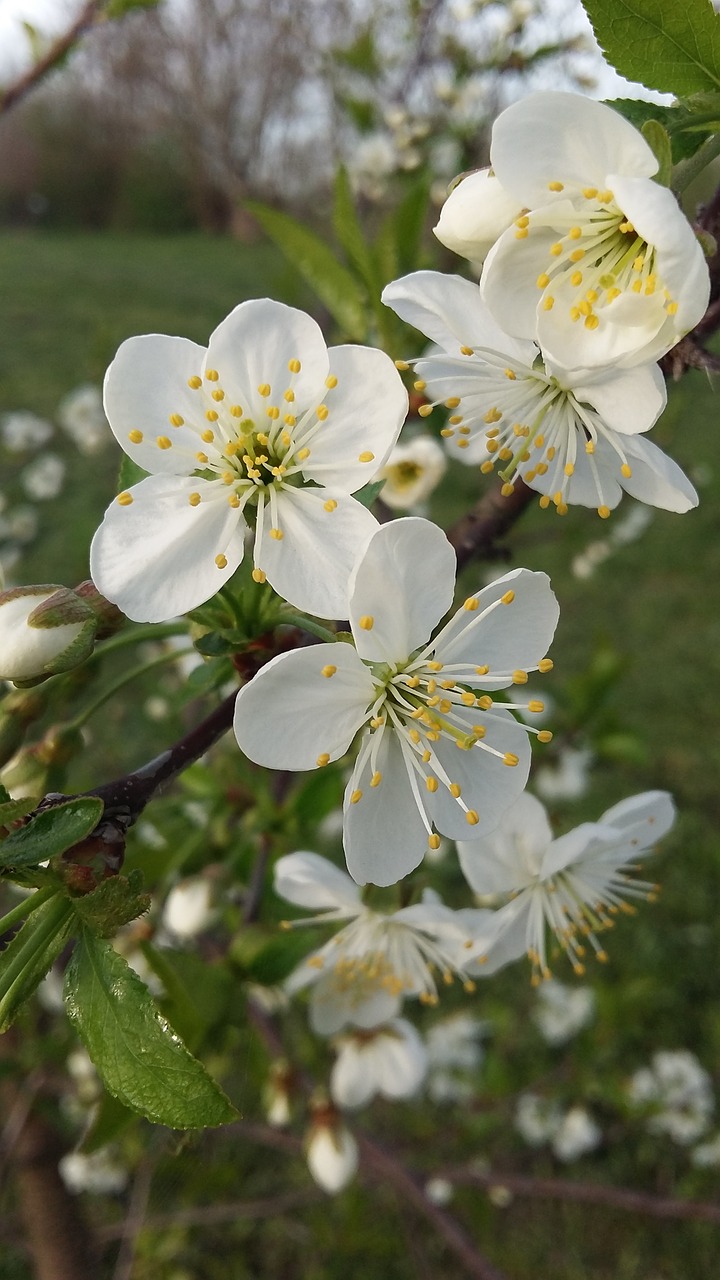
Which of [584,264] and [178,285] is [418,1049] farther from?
[178,285]

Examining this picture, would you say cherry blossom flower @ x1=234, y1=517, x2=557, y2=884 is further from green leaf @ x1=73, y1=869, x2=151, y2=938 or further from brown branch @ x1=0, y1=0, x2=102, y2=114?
brown branch @ x1=0, y1=0, x2=102, y2=114

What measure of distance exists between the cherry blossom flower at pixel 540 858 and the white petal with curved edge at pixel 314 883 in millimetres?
157

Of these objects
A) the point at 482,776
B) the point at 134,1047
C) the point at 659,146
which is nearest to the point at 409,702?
the point at 482,776

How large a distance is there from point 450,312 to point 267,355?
16 centimetres

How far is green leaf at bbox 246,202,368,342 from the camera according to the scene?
1.38 meters

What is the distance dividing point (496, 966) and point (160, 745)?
124 inches

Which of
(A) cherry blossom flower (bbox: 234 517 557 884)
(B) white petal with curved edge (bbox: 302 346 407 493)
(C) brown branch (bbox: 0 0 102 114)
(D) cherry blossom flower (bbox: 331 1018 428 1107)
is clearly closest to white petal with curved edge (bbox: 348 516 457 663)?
(A) cherry blossom flower (bbox: 234 517 557 884)

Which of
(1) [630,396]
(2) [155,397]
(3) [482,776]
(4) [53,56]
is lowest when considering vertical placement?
(3) [482,776]

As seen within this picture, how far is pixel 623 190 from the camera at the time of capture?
0.61m

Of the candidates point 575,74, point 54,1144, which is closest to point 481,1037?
point 54,1144

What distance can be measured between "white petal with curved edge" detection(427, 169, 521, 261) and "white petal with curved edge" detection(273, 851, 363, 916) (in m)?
0.65

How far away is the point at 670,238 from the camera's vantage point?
1.96ft

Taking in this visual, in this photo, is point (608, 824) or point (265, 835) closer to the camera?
point (608, 824)

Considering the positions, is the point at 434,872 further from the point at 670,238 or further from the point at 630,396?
the point at 670,238
